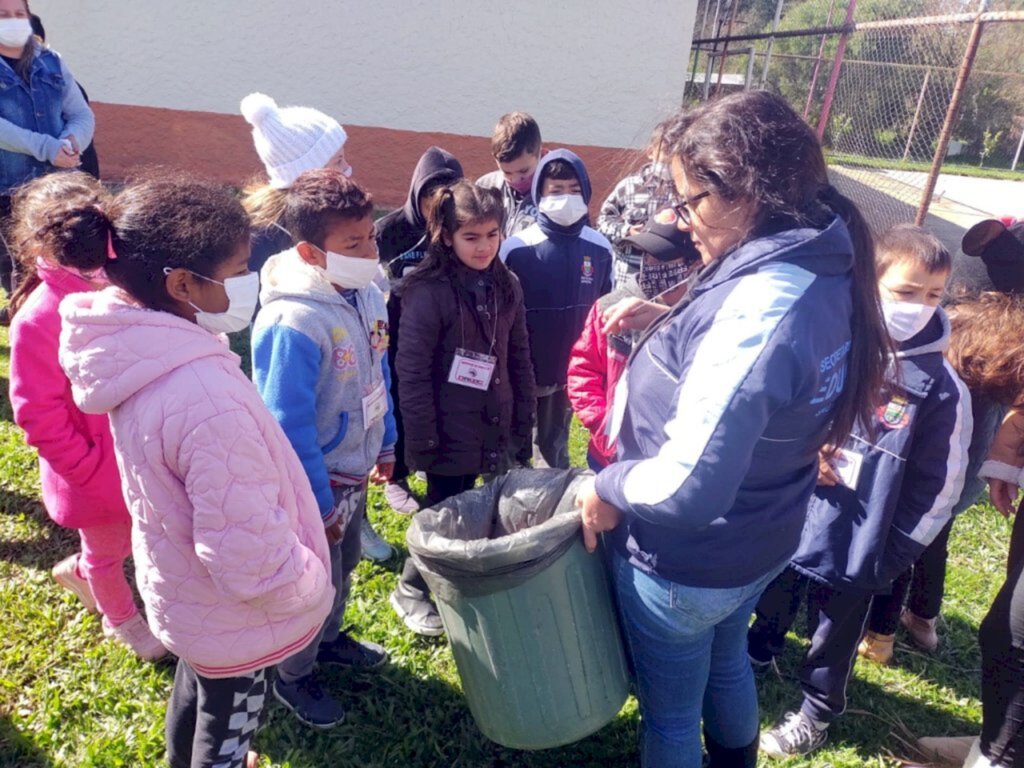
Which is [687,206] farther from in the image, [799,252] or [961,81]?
[961,81]

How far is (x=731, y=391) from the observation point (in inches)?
54.3

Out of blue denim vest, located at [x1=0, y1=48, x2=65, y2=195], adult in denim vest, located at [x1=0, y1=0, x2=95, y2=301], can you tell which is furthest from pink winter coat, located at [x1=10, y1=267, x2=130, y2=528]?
blue denim vest, located at [x1=0, y1=48, x2=65, y2=195]

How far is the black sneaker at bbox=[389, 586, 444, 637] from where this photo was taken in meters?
2.79

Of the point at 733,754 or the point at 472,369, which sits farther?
the point at 472,369

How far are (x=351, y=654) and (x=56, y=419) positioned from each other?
1215 mm

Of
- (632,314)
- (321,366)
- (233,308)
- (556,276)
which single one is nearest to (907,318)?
(632,314)

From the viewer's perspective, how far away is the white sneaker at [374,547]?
127 inches

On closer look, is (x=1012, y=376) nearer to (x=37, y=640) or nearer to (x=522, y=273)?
(x=522, y=273)

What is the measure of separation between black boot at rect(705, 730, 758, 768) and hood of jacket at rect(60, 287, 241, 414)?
5.44ft

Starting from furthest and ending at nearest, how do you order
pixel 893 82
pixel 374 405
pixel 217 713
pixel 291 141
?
pixel 893 82
pixel 291 141
pixel 374 405
pixel 217 713

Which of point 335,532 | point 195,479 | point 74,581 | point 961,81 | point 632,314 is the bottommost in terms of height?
point 74,581

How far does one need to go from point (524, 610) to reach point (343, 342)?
35.2 inches

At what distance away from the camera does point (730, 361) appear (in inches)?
54.5

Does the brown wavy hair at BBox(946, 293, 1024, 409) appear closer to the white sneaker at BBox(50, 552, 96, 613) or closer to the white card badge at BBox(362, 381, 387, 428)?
the white card badge at BBox(362, 381, 387, 428)
